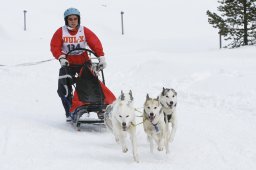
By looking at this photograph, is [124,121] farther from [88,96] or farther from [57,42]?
[57,42]

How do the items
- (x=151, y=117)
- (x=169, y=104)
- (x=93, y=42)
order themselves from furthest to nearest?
(x=93, y=42)
(x=169, y=104)
(x=151, y=117)

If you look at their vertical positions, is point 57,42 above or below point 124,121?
above

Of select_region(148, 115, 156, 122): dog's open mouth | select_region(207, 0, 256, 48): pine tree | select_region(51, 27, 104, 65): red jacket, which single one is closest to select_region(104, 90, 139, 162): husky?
select_region(148, 115, 156, 122): dog's open mouth

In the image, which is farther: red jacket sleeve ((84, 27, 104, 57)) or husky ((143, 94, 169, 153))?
red jacket sleeve ((84, 27, 104, 57))

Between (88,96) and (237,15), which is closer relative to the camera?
(88,96)

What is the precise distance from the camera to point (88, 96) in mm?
7387

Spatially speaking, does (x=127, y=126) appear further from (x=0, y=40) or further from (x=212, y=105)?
(x=0, y=40)

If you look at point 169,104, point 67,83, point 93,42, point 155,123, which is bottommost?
point 155,123

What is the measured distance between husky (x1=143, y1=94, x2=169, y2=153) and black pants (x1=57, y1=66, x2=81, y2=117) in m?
1.88

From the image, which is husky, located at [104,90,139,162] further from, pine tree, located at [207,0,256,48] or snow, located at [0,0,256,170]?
pine tree, located at [207,0,256,48]

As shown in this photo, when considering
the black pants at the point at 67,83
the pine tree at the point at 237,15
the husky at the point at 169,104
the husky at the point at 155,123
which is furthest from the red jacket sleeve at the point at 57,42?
the pine tree at the point at 237,15

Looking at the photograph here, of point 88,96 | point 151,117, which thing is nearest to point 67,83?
point 88,96

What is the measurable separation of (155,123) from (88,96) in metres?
1.73

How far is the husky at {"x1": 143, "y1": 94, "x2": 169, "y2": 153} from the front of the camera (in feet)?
19.5
